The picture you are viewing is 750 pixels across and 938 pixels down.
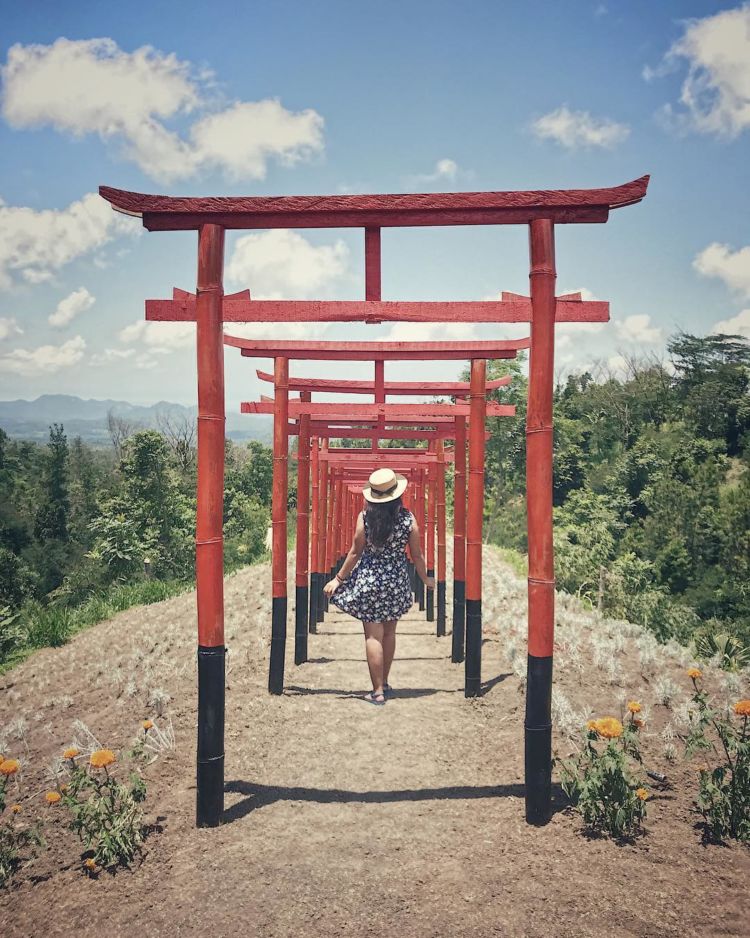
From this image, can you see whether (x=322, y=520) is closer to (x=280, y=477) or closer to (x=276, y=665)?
(x=280, y=477)

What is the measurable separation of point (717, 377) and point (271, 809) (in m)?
44.0

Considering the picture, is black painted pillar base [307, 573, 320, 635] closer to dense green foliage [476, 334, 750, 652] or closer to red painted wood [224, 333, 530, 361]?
red painted wood [224, 333, 530, 361]

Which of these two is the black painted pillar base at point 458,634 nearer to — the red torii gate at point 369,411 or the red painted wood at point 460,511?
the red painted wood at point 460,511

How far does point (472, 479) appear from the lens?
733 cm

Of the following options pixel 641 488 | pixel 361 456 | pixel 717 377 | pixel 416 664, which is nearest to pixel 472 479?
pixel 416 664

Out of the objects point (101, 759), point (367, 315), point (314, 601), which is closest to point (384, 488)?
point (367, 315)

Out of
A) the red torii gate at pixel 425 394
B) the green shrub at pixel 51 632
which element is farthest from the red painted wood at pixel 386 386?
the green shrub at pixel 51 632

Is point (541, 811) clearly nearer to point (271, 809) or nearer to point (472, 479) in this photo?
point (271, 809)

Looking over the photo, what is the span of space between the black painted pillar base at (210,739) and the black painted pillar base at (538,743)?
5.59 feet

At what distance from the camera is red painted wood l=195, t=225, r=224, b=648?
4211 mm

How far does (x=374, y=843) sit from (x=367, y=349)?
404cm

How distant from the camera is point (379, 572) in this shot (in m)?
6.11

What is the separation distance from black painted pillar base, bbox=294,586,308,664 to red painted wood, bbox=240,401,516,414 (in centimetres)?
215

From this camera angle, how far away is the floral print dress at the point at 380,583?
6023mm
